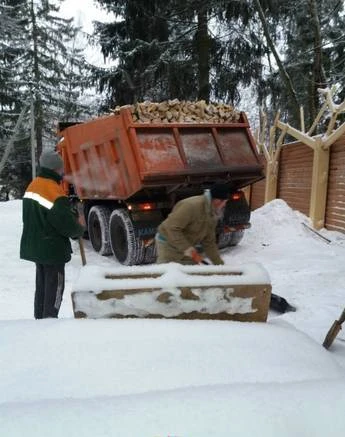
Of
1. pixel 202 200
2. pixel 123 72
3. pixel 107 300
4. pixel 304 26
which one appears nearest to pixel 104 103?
pixel 123 72

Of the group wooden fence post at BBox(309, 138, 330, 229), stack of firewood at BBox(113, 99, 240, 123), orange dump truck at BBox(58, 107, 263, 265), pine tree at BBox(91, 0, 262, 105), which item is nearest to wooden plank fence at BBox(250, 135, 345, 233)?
wooden fence post at BBox(309, 138, 330, 229)

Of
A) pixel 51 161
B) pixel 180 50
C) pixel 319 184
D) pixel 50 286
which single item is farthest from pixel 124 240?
pixel 180 50

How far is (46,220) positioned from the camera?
3336mm

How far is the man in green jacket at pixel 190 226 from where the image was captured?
334 cm

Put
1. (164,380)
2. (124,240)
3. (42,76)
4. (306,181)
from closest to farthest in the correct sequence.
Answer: (164,380) < (124,240) < (306,181) < (42,76)

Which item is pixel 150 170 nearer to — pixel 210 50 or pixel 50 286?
pixel 50 286

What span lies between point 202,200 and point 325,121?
14.3 m

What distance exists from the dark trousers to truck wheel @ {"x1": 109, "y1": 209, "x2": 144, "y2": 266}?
2.67 meters

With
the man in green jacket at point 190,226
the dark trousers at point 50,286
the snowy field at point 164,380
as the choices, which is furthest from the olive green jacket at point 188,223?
the snowy field at point 164,380

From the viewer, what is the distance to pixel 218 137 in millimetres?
6191

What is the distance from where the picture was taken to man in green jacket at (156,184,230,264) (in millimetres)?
3344

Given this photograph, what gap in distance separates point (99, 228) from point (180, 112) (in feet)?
8.48

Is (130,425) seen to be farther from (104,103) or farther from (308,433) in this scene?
(104,103)

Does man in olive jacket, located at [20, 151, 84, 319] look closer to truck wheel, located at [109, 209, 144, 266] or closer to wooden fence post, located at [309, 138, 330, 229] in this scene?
truck wheel, located at [109, 209, 144, 266]
